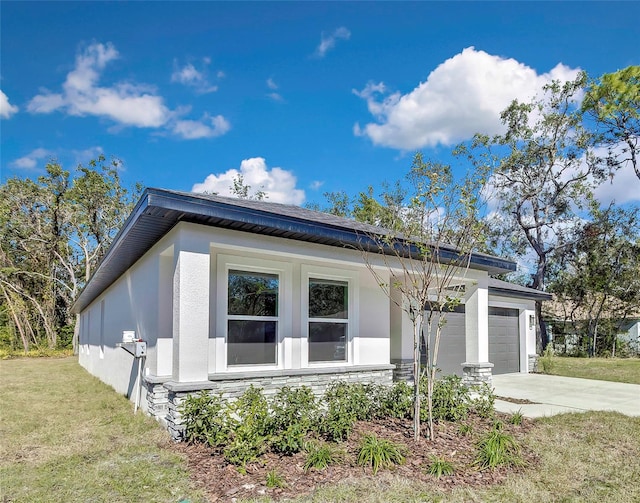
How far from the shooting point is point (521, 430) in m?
6.12

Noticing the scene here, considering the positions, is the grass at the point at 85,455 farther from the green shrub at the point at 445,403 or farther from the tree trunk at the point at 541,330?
the tree trunk at the point at 541,330

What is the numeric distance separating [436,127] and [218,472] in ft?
49.5

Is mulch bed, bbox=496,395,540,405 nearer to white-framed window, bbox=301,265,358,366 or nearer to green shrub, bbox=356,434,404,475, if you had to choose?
white-framed window, bbox=301,265,358,366

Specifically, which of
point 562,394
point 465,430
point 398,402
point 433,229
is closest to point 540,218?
point 562,394

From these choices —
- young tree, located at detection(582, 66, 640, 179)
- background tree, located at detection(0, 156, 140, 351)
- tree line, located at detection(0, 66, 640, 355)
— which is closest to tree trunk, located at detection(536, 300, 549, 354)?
tree line, located at detection(0, 66, 640, 355)

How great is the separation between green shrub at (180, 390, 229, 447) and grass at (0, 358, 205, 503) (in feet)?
1.15

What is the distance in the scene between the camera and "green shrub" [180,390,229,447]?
511 centimetres

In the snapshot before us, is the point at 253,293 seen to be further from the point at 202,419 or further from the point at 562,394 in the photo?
the point at 562,394

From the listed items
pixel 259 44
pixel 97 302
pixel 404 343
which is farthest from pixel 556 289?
pixel 97 302

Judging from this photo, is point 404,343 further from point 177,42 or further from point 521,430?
point 177,42

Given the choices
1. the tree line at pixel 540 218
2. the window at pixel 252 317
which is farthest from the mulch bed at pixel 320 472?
the tree line at pixel 540 218

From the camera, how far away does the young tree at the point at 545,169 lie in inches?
964

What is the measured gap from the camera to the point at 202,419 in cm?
518

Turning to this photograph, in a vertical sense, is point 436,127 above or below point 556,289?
above
